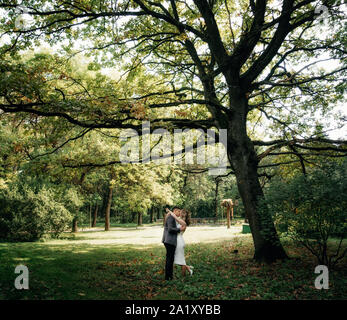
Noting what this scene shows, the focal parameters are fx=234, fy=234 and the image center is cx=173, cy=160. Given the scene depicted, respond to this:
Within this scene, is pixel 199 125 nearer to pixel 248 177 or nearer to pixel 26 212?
pixel 248 177

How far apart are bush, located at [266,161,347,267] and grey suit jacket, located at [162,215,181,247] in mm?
2806

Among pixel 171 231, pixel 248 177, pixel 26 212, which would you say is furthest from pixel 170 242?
pixel 26 212

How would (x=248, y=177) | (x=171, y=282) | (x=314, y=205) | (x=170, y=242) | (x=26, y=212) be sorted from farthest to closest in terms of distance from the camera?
1. (x=26, y=212)
2. (x=248, y=177)
3. (x=170, y=242)
4. (x=171, y=282)
5. (x=314, y=205)

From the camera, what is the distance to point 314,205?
5.73m

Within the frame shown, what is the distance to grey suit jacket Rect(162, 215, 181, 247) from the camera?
6.78 metres

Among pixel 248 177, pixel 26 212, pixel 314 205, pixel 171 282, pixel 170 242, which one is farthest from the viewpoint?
pixel 26 212

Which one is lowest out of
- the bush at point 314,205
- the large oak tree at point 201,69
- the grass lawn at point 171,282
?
the grass lawn at point 171,282

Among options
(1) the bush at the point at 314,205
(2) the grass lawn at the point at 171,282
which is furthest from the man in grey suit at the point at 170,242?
(1) the bush at the point at 314,205

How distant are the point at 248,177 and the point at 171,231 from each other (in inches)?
135

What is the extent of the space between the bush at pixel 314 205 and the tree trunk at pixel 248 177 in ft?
5.13

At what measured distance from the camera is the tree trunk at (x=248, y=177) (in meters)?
7.90

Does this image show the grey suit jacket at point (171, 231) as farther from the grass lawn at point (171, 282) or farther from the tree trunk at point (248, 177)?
the tree trunk at point (248, 177)
